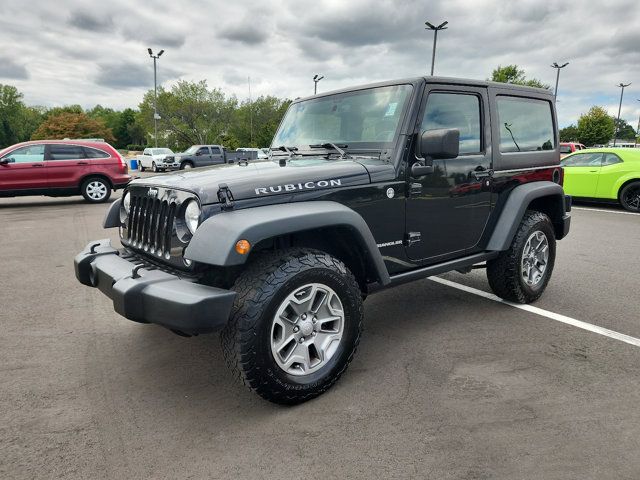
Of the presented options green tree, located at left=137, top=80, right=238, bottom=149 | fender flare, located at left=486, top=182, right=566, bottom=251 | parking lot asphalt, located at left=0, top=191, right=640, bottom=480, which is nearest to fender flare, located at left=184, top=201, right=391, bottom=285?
parking lot asphalt, located at left=0, top=191, right=640, bottom=480

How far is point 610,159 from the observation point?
36.6 feet

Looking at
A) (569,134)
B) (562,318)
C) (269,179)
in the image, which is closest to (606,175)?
(562,318)

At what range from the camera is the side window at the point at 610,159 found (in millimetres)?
11031

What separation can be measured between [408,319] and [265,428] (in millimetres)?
1975

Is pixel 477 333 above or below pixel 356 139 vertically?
below

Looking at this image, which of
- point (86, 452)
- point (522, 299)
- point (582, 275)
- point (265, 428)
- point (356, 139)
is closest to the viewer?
point (86, 452)

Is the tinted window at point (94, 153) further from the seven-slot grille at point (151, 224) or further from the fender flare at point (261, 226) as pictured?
the fender flare at point (261, 226)

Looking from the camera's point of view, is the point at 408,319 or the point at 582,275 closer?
the point at 408,319

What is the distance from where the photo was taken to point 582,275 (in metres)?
5.50

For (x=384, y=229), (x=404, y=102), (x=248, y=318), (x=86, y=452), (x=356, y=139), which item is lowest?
(x=86, y=452)

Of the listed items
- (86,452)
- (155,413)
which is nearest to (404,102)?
(155,413)

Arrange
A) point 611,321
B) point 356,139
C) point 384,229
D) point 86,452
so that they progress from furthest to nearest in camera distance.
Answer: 1. point 611,321
2. point 356,139
3. point 384,229
4. point 86,452

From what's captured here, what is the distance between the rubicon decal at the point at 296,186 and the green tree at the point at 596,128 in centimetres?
6666

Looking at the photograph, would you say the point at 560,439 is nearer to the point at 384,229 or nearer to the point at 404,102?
the point at 384,229
